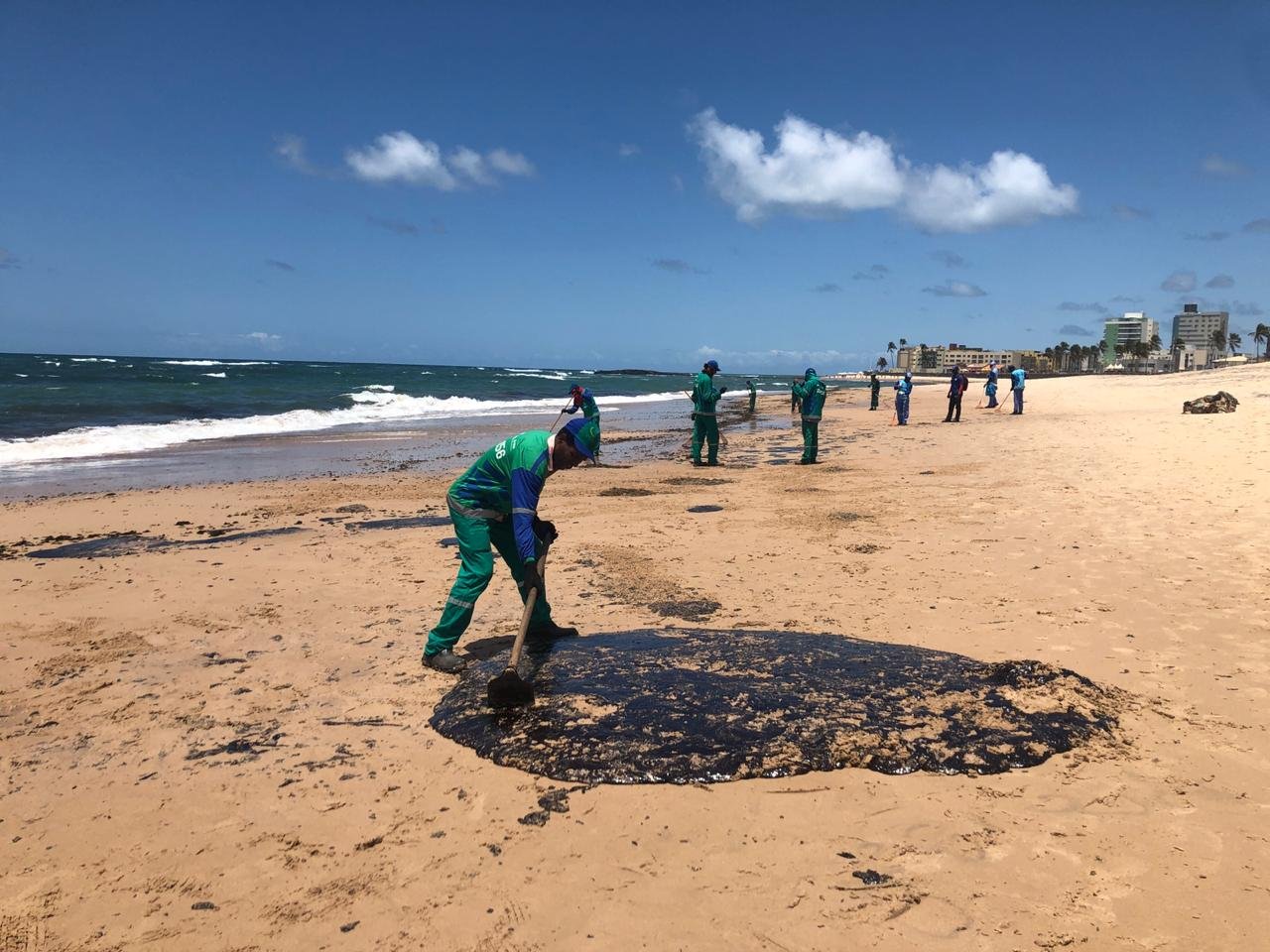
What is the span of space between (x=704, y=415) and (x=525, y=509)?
10.3m

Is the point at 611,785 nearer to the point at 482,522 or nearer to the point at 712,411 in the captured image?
the point at 482,522

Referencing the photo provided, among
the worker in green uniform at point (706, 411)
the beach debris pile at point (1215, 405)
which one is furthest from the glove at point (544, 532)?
the beach debris pile at point (1215, 405)

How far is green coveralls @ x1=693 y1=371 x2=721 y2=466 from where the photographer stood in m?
14.0

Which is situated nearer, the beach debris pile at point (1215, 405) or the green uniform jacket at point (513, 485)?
the green uniform jacket at point (513, 485)

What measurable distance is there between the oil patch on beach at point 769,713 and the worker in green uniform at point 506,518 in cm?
30

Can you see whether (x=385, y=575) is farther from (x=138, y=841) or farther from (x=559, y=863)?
(x=559, y=863)

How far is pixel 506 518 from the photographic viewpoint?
471 cm

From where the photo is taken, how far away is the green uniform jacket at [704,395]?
551 inches

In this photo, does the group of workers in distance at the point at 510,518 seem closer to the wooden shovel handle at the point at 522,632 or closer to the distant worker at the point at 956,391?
the wooden shovel handle at the point at 522,632

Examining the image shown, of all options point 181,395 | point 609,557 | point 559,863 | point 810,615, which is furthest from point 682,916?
point 181,395

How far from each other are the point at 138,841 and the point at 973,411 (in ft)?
97.2

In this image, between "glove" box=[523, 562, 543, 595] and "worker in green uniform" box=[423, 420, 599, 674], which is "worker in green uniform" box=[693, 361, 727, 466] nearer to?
"worker in green uniform" box=[423, 420, 599, 674]

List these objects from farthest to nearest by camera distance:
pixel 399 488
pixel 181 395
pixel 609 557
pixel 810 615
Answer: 1. pixel 181 395
2. pixel 399 488
3. pixel 609 557
4. pixel 810 615

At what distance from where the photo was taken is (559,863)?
2.84 m
